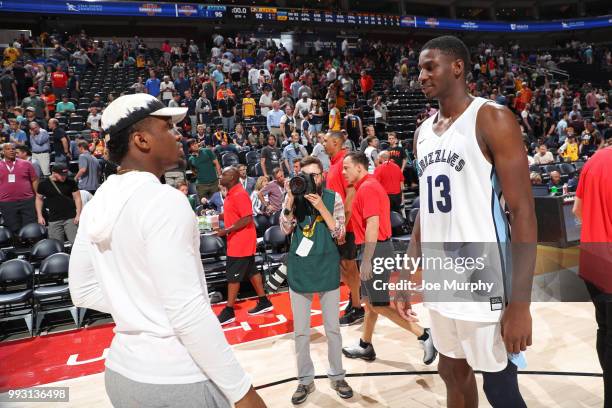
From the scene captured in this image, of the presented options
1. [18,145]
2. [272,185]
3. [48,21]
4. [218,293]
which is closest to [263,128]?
[272,185]

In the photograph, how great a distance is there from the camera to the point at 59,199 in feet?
22.6

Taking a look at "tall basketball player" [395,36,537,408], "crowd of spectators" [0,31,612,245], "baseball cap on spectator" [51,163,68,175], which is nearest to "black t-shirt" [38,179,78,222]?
"baseball cap on spectator" [51,163,68,175]

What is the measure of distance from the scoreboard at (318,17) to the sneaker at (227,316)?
19.4 metres

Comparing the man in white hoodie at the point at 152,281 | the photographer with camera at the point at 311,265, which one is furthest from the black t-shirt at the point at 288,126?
the man in white hoodie at the point at 152,281

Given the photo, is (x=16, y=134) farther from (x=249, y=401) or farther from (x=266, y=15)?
(x=266, y=15)

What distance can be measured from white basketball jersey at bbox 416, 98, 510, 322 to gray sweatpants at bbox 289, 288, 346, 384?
1.50 metres

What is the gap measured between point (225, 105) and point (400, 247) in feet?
23.8

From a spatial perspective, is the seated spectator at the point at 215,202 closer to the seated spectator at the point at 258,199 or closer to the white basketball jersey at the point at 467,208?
the seated spectator at the point at 258,199

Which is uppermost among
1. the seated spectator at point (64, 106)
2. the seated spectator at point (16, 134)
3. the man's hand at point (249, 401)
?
the seated spectator at point (64, 106)

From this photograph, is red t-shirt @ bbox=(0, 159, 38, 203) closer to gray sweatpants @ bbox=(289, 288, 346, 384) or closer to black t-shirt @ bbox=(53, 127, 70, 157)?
black t-shirt @ bbox=(53, 127, 70, 157)

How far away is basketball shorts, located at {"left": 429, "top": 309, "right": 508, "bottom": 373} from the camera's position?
1938mm

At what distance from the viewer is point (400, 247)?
6.04m

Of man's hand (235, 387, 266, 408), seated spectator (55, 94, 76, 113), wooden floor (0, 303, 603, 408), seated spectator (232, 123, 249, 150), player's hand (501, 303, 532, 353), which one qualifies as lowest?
wooden floor (0, 303, 603, 408)

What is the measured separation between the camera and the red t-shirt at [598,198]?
97.7 inches
